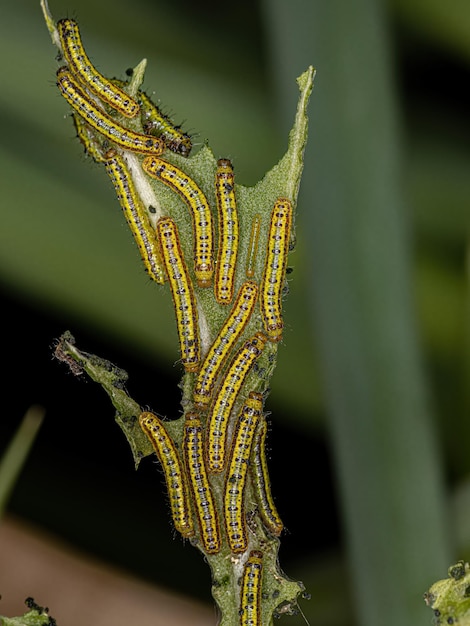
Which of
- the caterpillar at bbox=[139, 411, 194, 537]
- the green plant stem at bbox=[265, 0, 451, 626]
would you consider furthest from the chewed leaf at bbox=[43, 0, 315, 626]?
the green plant stem at bbox=[265, 0, 451, 626]

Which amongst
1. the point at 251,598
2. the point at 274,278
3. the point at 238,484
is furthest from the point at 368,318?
the point at 251,598

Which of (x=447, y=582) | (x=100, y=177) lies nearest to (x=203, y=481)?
(x=447, y=582)

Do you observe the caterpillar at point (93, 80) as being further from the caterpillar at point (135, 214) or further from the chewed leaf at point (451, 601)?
the chewed leaf at point (451, 601)

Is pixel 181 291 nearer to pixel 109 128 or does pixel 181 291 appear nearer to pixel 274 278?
pixel 274 278

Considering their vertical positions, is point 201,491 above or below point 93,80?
below

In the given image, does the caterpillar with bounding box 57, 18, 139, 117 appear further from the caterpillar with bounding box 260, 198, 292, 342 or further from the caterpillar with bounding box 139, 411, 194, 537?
the caterpillar with bounding box 139, 411, 194, 537

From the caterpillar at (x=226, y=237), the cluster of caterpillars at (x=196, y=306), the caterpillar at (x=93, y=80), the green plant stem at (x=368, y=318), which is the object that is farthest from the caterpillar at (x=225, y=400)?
the caterpillar at (x=93, y=80)

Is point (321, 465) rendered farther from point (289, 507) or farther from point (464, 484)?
point (464, 484)
